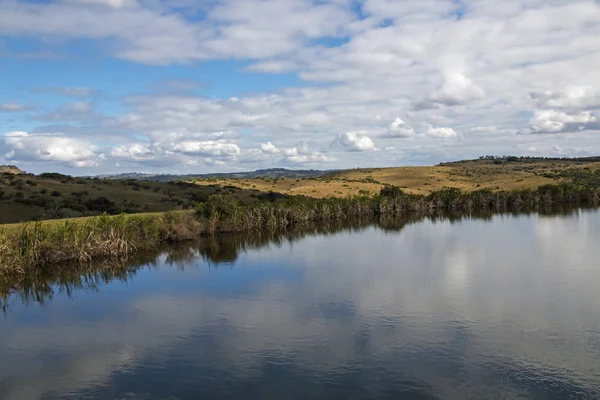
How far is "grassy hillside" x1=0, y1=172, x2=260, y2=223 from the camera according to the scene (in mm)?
53688

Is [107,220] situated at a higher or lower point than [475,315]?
higher

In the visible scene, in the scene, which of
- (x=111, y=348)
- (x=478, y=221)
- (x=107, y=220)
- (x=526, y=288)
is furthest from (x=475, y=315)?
(x=478, y=221)

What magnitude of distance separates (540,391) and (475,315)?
715 cm

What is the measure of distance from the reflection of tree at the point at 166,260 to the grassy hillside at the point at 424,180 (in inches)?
1497

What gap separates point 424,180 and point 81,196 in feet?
290

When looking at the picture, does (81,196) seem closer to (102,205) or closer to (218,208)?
(102,205)

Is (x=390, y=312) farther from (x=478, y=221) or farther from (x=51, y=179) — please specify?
(x=51, y=179)

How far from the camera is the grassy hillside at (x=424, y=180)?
10581 centimetres

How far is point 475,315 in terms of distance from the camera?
21.8 m

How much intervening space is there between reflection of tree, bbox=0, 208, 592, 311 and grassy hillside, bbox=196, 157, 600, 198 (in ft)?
125

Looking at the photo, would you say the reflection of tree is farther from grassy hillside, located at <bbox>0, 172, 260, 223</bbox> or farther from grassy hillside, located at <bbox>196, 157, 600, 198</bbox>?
grassy hillside, located at <bbox>196, 157, 600, 198</bbox>

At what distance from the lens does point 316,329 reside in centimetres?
2075

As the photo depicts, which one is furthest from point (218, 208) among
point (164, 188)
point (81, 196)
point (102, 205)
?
point (164, 188)

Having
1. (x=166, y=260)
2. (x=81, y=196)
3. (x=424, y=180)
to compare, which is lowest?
(x=166, y=260)
